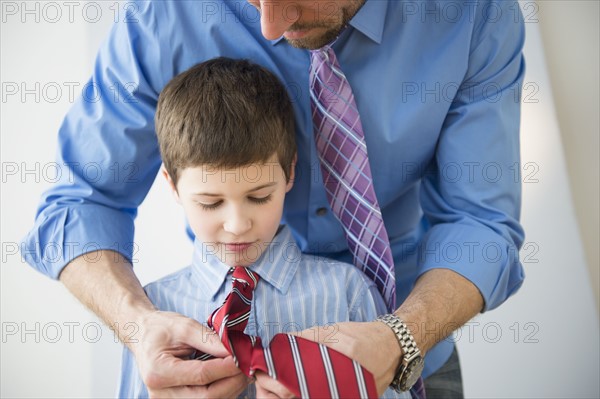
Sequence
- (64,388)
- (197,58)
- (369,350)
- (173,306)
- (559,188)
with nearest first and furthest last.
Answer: (369,350) → (173,306) → (197,58) → (64,388) → (559,188)

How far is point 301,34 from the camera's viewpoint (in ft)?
4.00

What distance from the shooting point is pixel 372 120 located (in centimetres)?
132

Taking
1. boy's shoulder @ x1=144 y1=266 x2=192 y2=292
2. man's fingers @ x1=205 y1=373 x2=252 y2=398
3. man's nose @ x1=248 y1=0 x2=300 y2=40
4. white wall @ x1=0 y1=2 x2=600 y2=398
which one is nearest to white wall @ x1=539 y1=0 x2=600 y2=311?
white wall @ x1=0 y1=2 x2=600 y2=398

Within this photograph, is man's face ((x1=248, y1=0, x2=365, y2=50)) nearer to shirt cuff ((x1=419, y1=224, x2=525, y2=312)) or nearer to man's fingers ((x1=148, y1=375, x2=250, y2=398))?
shirt cuff ((x1=419, y1=224, x2=525, y2=312))

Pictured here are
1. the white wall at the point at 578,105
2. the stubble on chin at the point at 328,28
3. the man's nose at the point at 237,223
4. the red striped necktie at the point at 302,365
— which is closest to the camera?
the red striped necktie at the point at 302,365

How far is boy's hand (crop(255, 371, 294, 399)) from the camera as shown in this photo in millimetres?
993

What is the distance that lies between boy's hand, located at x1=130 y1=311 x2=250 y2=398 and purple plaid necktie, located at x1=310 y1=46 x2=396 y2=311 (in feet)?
1.06

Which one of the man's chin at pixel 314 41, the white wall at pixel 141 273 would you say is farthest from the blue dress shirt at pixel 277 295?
the white wall at pixel 141 273

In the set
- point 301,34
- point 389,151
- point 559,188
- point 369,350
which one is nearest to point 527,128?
point 559,188

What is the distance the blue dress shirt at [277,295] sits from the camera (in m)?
1.19

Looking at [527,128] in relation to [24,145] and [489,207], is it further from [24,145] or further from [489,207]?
[24,145]

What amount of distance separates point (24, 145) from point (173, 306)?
1122 millimetres

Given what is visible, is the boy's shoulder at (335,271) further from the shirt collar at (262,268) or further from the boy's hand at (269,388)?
the boy's hand at (269,388)

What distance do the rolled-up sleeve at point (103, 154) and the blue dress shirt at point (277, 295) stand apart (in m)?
0.16
